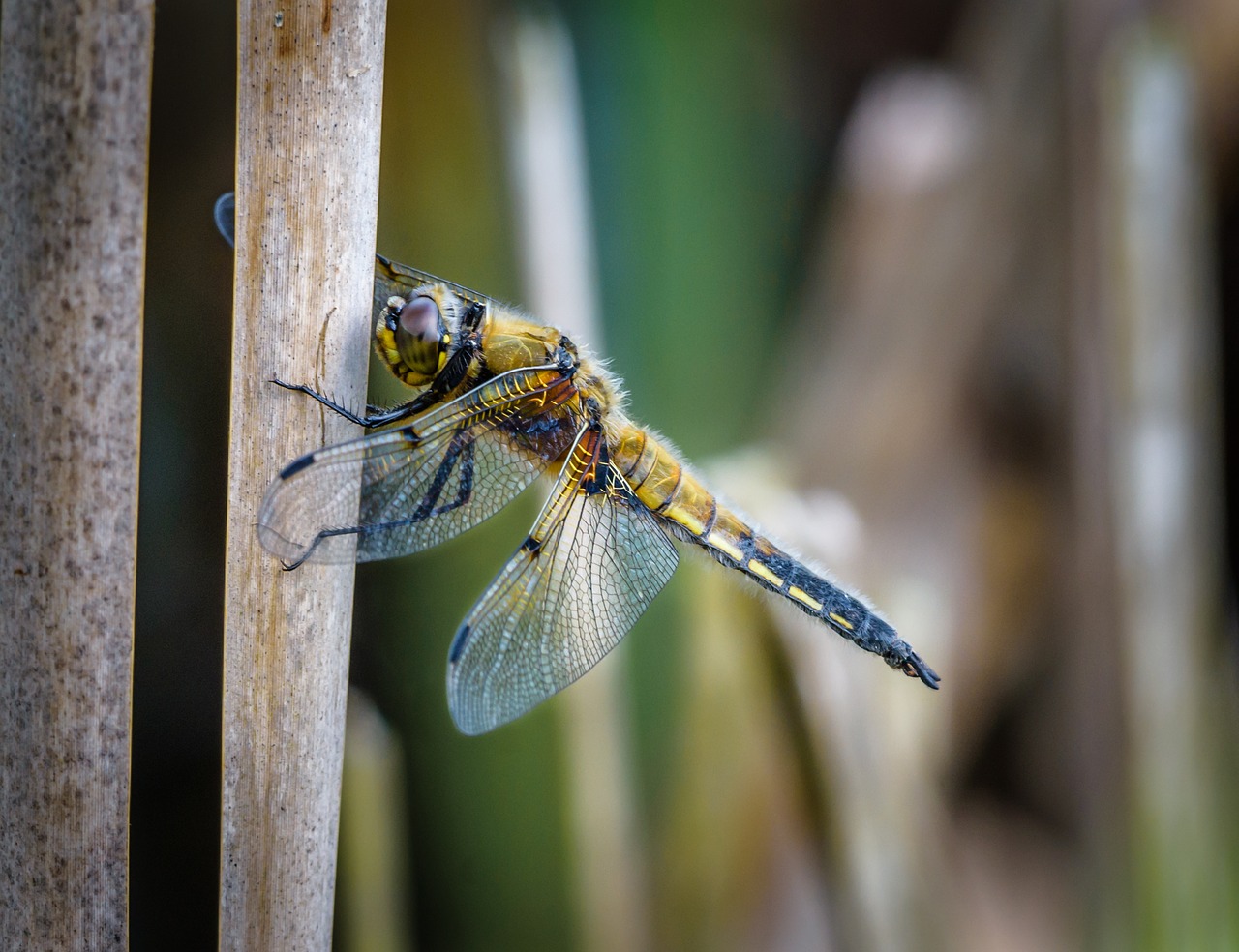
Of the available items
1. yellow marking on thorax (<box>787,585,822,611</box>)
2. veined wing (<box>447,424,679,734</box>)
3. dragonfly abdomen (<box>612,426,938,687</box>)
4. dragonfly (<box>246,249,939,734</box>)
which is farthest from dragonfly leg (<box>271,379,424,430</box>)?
yellow marking on thorax (<box>787,585,822,611</box>)

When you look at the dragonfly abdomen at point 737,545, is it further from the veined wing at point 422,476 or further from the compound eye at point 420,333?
the compound eye at point 420,333

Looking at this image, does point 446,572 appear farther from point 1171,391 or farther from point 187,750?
point 1171,391

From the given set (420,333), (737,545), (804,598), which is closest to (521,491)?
(420,333)

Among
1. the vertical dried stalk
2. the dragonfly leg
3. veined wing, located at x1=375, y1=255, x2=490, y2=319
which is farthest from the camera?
the vertical dried stalk

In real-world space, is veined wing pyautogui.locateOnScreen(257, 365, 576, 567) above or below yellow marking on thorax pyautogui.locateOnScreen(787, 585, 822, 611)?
above

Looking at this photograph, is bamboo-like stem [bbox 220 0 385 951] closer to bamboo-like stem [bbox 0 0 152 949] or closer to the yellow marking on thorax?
Answer: bamboo-like stem [bbox 0 0 152 949]

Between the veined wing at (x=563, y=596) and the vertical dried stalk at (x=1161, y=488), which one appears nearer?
the veined wing at (x=563, y=596)

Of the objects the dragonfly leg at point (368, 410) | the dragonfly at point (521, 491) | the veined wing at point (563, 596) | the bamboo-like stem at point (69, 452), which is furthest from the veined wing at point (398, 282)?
the bamboo-like stem at point (69, 452)
